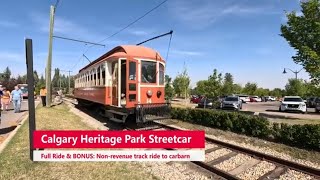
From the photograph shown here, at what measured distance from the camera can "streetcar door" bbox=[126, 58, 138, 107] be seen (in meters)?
13.4

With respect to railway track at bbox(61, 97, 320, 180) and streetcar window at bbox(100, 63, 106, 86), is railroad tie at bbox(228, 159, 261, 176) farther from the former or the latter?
streetcar window at bbox(100, 63, 106, 86)

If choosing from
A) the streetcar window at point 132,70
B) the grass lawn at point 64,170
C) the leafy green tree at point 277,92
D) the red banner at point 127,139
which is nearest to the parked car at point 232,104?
the streetcar window at point 132,70

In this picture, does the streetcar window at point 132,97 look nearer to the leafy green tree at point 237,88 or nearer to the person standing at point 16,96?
the person standing at point 16,96

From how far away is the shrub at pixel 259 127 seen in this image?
10.4 m

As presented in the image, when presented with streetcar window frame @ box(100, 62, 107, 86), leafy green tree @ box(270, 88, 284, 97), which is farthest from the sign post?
leafy green tree @ box(270, 88, 284, 97)

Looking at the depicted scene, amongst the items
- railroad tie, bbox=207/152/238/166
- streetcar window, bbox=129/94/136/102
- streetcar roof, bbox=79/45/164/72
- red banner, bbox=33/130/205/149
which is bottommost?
railroad tie, bbox=207/152/238/166

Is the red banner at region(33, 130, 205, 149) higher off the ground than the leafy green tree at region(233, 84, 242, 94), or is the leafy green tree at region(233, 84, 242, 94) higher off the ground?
the leafy green tree at region(233, 84, 242, 94)

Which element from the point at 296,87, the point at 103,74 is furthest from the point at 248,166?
the point at 296,87

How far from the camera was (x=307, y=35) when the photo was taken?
71.4 ft

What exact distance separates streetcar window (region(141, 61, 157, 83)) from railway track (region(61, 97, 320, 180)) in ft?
16.4

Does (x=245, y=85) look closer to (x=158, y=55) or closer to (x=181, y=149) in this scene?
(x=158, y=55)

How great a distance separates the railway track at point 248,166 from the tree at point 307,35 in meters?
13.2

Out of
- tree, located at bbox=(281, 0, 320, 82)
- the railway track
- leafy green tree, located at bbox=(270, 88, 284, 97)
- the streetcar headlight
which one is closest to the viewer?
the railway track

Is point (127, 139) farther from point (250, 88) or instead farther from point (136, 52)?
point (250, 88)
